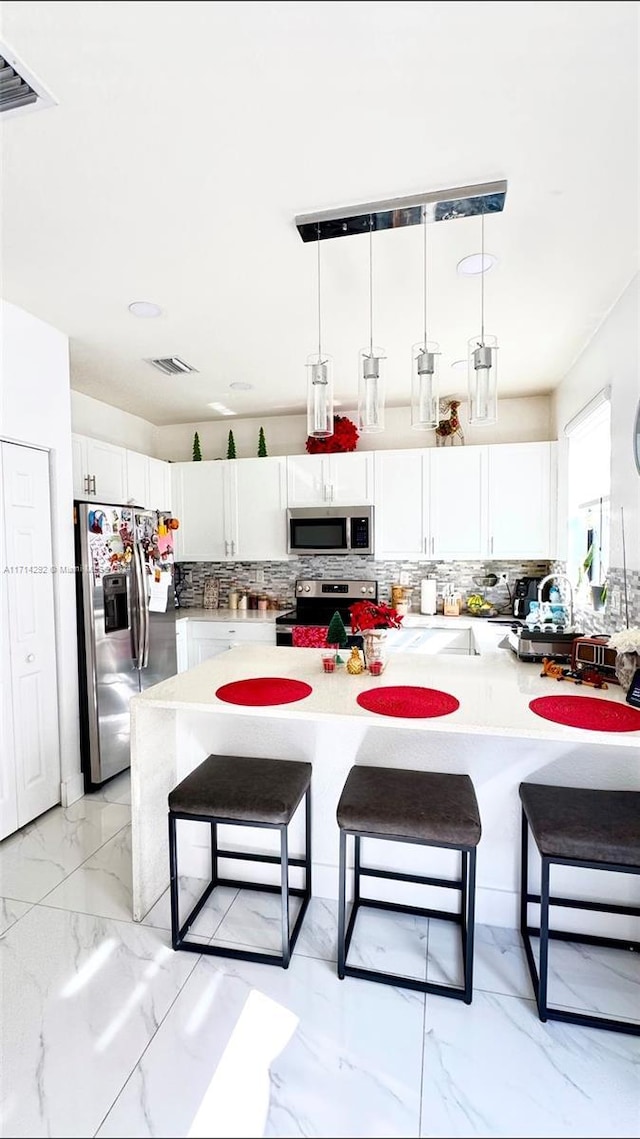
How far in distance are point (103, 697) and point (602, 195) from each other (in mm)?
3253

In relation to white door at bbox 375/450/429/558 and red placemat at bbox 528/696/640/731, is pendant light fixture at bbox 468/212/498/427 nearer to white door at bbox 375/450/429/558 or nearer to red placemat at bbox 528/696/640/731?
red placemat at bbox 528/696/640/731

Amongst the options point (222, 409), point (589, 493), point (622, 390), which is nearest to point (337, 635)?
point (622, 390)

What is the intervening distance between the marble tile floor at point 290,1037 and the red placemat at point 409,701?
862mm

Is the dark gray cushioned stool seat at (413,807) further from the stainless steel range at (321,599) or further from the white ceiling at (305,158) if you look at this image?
the stainless steel range at (321,599)

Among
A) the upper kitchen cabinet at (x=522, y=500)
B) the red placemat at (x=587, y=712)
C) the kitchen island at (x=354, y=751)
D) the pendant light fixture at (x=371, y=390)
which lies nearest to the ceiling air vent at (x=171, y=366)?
the pendant light fixture at (x=371, y=390)

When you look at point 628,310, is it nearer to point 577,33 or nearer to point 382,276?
point 382,276

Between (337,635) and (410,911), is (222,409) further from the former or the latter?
(410,911)

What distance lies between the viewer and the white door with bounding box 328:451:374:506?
4059 mm

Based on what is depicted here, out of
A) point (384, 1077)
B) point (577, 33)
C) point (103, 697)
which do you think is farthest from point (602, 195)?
point (103, 697)

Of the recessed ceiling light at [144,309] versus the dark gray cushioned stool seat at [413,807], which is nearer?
the dark gray cushioned stool seat at [413,807]

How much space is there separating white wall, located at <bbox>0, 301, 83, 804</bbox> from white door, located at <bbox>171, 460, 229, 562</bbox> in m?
1.63

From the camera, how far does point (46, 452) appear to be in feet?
8.80

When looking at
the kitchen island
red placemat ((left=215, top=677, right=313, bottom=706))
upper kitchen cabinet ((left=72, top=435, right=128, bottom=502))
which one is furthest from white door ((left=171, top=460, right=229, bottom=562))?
red placemat ((left=215, top=677, right=313, bottom=706))

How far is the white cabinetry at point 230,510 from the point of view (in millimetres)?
4270
